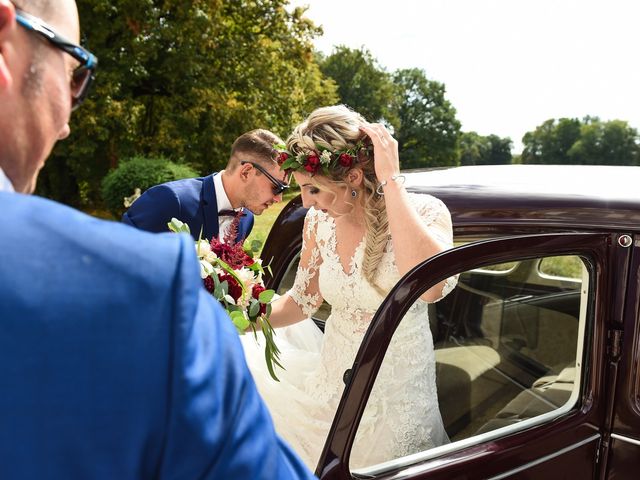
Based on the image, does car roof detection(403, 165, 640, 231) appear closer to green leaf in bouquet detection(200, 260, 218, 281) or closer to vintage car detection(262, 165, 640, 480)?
vintage car detection(262, 165, 640, 480)

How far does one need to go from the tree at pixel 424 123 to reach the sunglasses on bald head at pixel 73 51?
48.3 metres

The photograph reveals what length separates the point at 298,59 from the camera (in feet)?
62.3

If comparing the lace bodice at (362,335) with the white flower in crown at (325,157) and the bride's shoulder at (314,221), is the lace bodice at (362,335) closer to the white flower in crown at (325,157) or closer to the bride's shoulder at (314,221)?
the bride's shoulder at (314,221)

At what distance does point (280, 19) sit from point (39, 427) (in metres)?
19.5

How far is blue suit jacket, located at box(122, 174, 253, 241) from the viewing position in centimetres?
354

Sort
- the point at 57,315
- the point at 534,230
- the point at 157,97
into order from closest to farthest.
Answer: the point at 57,315
the point at 534,230
the point at 157,97

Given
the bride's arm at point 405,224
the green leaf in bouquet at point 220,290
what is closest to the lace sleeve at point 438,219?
the bride's arm at point 405,224

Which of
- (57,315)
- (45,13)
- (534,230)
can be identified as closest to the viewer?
(57,315)

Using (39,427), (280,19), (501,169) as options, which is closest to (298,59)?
(280,19)

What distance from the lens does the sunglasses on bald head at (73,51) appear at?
662 mm

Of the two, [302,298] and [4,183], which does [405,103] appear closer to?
[302,298]

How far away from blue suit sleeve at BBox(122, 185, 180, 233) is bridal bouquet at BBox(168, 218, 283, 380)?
5.39 feet

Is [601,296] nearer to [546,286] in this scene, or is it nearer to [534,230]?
[534,230]

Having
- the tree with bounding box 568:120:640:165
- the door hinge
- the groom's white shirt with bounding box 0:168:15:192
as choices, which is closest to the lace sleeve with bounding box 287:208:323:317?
the door hinge
